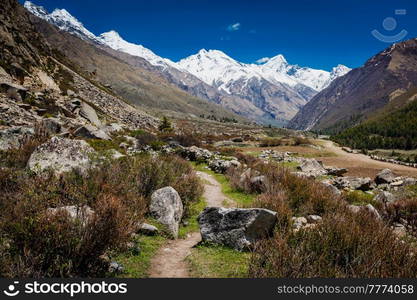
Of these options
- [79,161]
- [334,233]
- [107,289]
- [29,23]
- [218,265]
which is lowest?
[218,265]

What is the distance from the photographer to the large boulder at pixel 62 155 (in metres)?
9.26

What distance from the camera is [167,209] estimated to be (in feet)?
27.4

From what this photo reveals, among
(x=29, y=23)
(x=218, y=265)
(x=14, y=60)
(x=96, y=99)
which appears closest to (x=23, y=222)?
(x=218, y=265)

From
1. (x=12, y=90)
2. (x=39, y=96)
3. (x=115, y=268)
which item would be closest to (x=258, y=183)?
(x=115, y=268)

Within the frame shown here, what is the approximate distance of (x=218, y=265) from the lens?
19.3 ft

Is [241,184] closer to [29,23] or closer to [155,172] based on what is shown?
[155,172]

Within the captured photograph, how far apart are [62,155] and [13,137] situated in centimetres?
463

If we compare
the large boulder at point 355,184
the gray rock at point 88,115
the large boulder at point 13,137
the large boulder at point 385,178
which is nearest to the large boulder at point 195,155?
the gray rock at point 88,115

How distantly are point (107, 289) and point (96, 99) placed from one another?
48467 mm

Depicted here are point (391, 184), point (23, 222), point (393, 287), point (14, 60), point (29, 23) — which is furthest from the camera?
point (29, 23)

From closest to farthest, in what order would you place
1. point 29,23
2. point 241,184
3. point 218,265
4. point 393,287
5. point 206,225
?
point 393,287 < point 218,265 < point 206,225 < point 241,184 < point 29,23

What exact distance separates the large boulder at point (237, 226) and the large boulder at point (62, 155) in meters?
4.95

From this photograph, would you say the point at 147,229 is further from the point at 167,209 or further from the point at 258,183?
the point at 258,183

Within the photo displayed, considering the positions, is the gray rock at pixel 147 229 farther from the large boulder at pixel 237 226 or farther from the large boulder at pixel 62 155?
the large boulder at pixel 62 155
